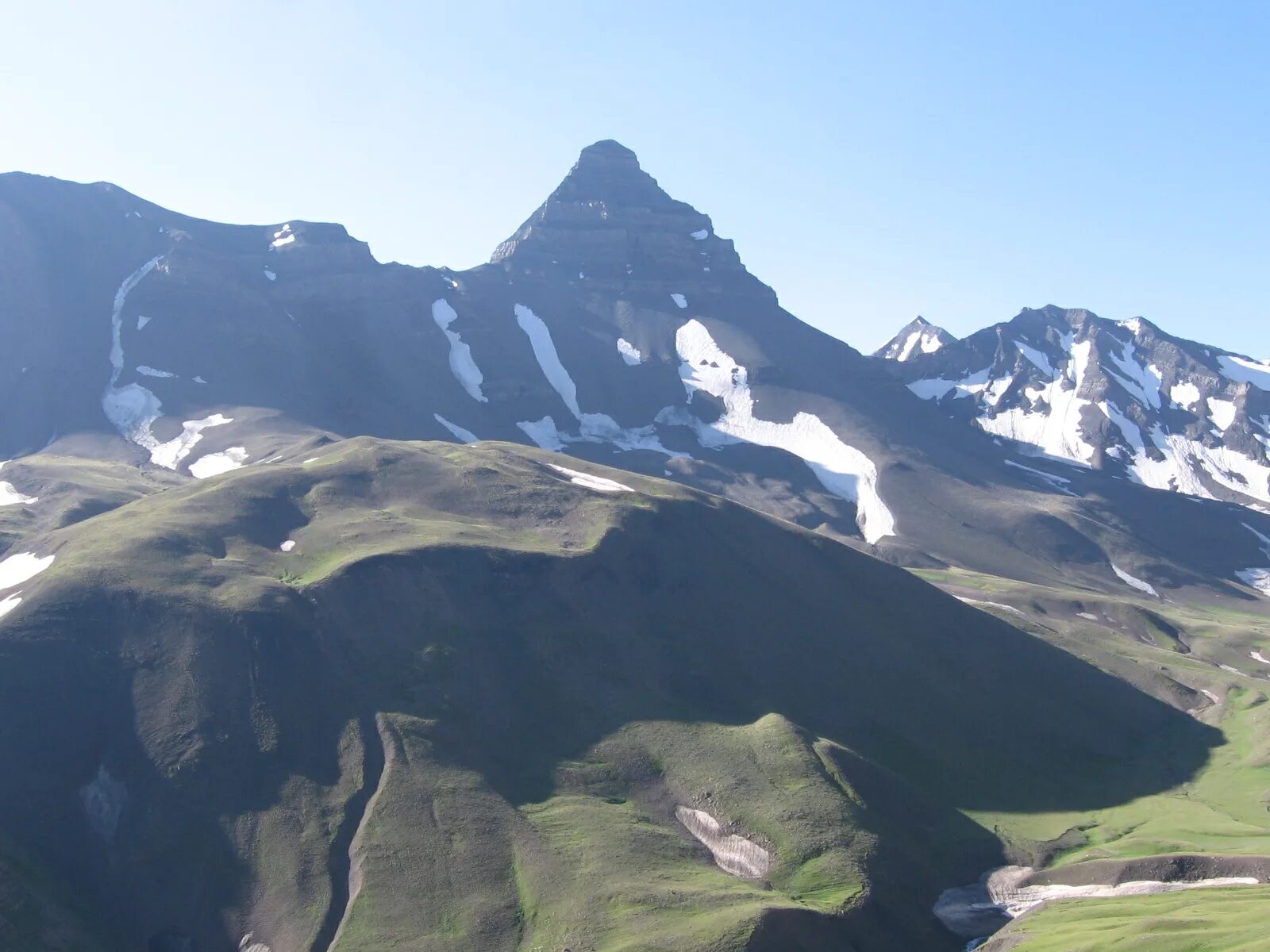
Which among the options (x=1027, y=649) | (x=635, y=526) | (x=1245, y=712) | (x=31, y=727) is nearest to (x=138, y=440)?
(x=635, y=526)

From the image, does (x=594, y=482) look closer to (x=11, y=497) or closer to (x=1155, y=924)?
(x=1155, y=924)

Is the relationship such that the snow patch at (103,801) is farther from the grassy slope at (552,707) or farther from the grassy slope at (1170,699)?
the grassy slope at (1170,699)

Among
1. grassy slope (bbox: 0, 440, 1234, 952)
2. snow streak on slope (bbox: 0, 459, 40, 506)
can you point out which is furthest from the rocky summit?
snow streak on slope (bbox: 0, 459, 40, 506)

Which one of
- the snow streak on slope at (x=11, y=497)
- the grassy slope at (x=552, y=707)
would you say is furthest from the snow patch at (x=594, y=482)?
the snow streak on slope at (x=11, y=497)

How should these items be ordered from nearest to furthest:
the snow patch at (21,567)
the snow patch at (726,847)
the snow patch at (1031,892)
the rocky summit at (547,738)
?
the rocky summit at (547,738)
the snow patch at (1031,892)
the snow patch at (726,847)
the snow patch at (21,567)

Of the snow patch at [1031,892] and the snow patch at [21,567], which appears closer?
the snow patch at [1031,892]

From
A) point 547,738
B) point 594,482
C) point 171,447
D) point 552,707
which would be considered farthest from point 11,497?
point 547,738

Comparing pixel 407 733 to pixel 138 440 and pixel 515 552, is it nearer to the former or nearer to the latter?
pixel 515 552

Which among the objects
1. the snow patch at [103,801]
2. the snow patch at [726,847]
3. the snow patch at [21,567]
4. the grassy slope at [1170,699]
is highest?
the grassy slope at [1170,699]
